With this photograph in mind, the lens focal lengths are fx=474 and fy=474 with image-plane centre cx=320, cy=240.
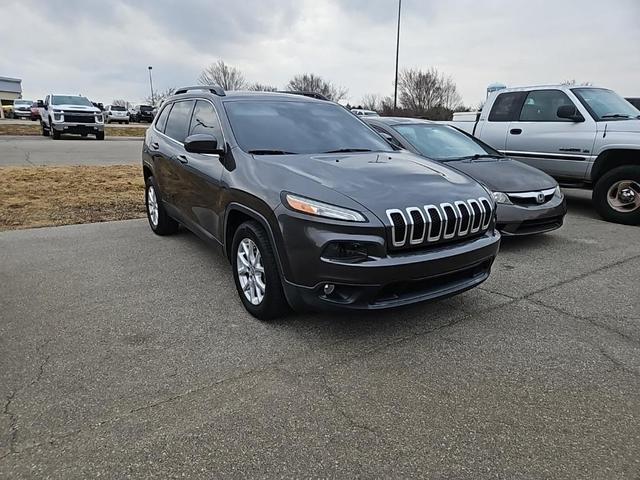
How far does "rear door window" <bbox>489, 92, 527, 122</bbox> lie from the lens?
800cm

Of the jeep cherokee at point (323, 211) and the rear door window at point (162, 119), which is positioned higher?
the rear door window at point (162, 119)

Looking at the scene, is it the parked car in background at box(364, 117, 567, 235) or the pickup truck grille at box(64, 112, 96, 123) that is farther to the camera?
the pickup truck grille at box(64, 112, 96, 123)

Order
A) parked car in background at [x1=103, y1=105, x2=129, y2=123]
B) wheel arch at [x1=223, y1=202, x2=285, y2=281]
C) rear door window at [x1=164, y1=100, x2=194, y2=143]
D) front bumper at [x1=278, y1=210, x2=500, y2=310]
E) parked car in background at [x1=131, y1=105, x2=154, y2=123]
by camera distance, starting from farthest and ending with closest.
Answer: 1. parked car in background at [x1=131, y1=105, x2=154, y2=123]
2. parked car in background at [x1=103, y1=105, x2=129, y2=123]
3. rear door window at [x1=164, y1=100, x2=194, y2=143]
4. wheel arch at [x1=223, y1=202, x2=285, y2=281]
5. front bumper at [x1=278, y1=210, x2=500, y2=310]

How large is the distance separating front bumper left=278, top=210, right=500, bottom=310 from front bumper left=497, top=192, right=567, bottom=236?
2386mm

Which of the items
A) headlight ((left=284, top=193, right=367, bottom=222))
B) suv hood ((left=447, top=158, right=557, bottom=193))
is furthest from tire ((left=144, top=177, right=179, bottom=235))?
suv hood ((left=447, top=158, right=557, bottom=193))

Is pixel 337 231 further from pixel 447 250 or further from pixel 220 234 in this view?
pixel 220 234

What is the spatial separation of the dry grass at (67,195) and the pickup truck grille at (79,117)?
10467mm

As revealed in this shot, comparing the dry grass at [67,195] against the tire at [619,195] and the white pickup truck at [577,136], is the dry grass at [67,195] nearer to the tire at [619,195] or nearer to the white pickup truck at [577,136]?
the white pickup truck at [577,136]

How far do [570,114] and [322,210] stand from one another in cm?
583

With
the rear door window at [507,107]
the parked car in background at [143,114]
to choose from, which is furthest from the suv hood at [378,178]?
the parked car in background at [143,114]

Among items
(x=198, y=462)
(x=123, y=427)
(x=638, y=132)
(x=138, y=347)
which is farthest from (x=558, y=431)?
(x=638, y=132)

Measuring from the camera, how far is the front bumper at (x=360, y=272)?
9.50 feet

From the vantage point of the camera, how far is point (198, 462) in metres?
2.14

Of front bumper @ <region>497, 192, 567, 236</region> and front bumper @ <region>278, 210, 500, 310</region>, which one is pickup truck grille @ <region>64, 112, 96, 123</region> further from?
front bumper @ <region>278, 210, 500, 310</region>
